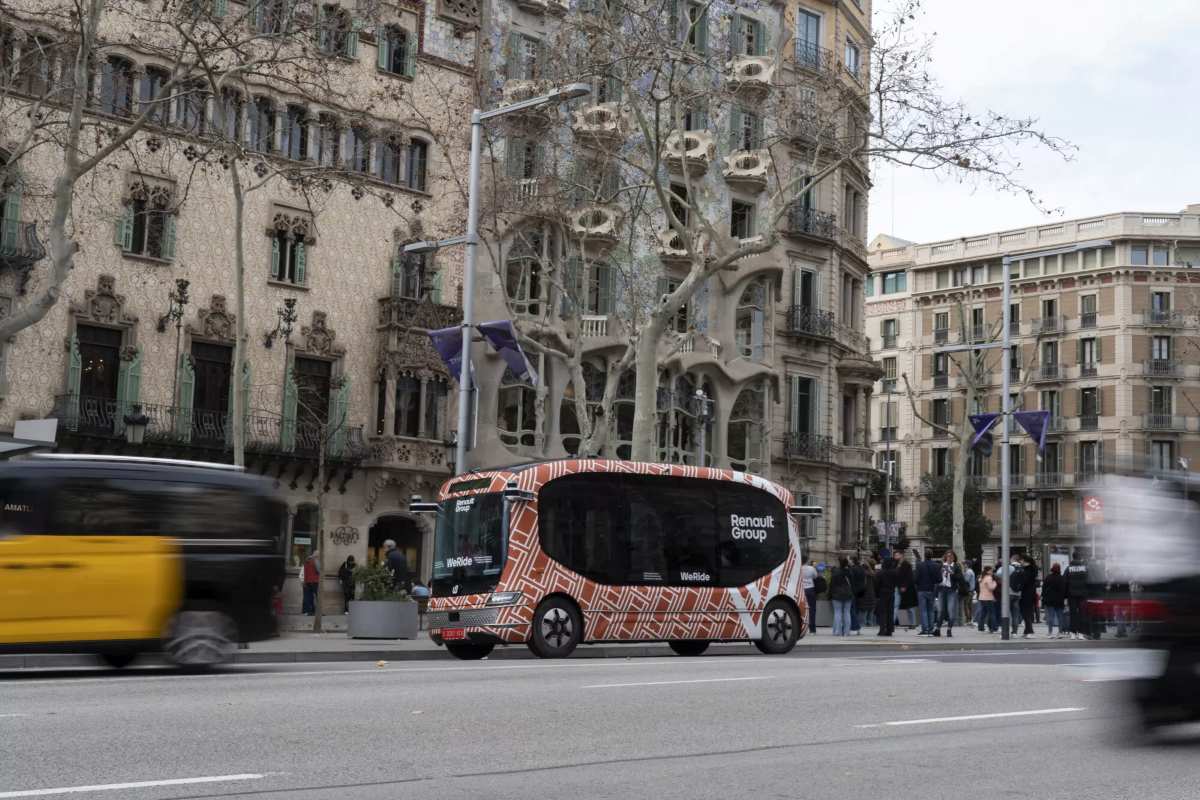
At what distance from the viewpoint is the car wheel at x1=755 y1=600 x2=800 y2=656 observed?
25.2 metres

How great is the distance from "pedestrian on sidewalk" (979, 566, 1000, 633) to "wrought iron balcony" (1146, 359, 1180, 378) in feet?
171

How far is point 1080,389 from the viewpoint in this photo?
291 ft

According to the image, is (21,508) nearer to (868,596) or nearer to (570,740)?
(570,740)

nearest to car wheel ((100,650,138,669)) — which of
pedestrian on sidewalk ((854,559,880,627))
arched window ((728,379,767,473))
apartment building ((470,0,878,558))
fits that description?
apartment building ((470,0,878,558))

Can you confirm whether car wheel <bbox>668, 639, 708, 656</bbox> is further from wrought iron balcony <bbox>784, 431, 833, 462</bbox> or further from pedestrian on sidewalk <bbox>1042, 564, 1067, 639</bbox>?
wrought iron balcony <bbox>784, 431, 833, 462</bbox>

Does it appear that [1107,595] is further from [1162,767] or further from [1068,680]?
[1068,680]

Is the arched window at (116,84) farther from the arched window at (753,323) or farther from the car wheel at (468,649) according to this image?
the arched window at (753,323)

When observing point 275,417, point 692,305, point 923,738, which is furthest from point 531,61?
point 923,738

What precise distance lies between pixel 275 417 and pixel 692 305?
13.8 meters

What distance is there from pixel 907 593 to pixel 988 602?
242 cm

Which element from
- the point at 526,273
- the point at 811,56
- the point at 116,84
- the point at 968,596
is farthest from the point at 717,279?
the point at 116,84

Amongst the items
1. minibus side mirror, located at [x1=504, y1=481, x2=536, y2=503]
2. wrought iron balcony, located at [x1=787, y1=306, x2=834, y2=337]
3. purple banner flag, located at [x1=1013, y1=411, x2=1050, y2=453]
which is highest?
wrought iron balcony, located at [x1=787, y1=306, x2=834, y2=337]

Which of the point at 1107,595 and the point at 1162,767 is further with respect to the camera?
the point at 1107,595

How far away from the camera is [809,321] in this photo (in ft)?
181
